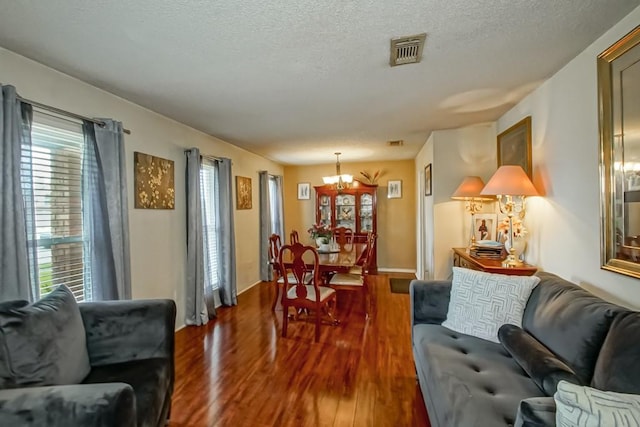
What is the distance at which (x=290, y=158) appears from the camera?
18.9 ft

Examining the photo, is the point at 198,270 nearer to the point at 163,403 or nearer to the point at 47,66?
the point at 163,403

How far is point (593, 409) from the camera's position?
770mm

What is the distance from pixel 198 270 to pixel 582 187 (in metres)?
3.54

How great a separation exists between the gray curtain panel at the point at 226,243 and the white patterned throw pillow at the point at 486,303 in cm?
291

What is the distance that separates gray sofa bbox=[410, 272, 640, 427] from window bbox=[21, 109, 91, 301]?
2.52 m

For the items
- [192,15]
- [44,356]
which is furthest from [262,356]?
[192,15]

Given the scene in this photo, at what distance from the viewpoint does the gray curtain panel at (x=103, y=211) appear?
229 cm

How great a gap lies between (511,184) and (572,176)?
0.41 meters

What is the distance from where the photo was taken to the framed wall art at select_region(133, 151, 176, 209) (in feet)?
9.14

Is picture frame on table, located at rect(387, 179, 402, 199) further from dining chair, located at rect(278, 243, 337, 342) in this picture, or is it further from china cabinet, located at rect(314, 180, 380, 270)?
dining chair, located at rect(278, 243, 337, 342)

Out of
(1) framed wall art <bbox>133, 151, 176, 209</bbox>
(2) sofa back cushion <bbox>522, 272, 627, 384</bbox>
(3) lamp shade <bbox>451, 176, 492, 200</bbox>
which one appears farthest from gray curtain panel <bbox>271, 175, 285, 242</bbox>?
(2) sofa back cushion <bbox>522, 272, 627, 384</bbox>

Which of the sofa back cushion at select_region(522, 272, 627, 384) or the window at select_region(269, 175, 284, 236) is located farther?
the window at select_region(269, 175, 284, 236)

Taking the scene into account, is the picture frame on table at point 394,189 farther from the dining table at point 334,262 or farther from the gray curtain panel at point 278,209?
the gray curtain panel at point 278,209

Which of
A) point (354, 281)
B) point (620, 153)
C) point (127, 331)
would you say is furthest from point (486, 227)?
point (127, 331)
